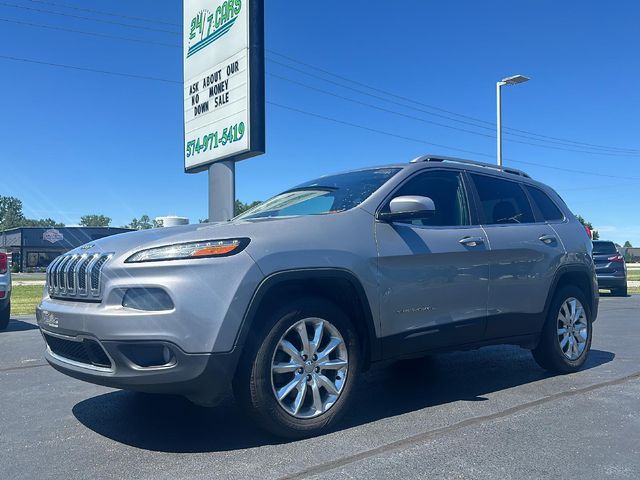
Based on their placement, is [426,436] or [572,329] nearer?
[426,436]

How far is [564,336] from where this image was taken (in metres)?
5.62

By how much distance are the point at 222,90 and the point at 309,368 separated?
31.4ft

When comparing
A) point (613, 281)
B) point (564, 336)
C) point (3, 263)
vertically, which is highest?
point (3, 263)

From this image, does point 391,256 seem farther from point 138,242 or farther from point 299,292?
point 138,242

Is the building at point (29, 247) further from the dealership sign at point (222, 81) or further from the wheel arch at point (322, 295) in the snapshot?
the wheel arch at point (322, 295)

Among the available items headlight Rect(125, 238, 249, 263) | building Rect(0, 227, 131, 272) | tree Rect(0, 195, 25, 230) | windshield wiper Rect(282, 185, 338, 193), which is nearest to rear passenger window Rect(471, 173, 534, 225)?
windshield wiper Rect(282, 185, 338, 193)

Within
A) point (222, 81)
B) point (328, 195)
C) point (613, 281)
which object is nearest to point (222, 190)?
point (222, 81)

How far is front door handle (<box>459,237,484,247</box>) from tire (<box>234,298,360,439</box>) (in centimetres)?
132

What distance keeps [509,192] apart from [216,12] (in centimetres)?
923

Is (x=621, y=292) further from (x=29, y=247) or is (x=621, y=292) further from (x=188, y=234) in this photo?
(x=29, y=247)

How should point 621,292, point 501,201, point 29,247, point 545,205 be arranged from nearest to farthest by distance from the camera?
1. point 501,201
2. point 545,205
3. point 621,292
4. point 29,247

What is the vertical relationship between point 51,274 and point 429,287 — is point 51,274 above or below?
above

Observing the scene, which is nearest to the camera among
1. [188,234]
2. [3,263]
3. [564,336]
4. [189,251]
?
[189,251]

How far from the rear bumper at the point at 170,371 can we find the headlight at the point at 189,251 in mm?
494
